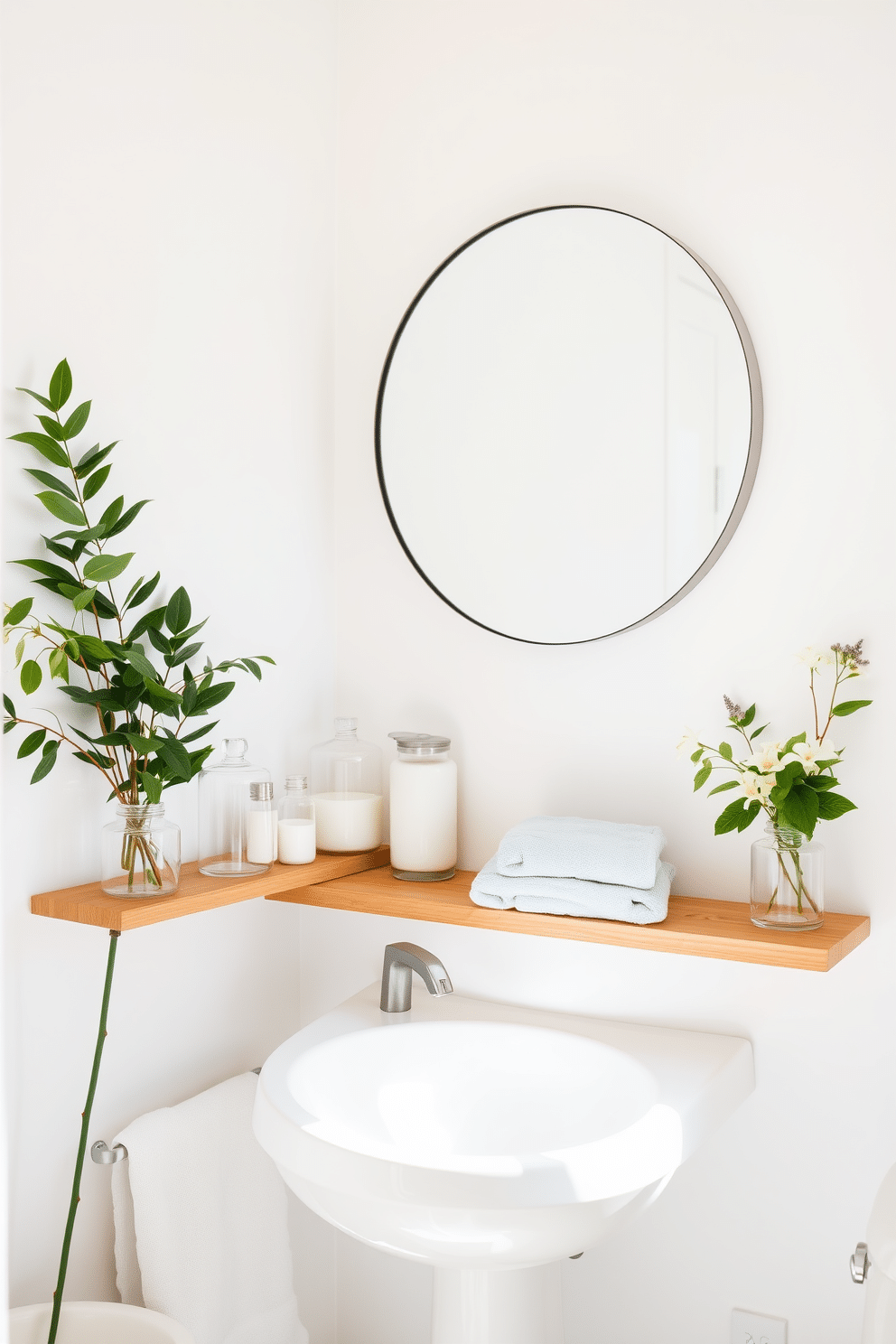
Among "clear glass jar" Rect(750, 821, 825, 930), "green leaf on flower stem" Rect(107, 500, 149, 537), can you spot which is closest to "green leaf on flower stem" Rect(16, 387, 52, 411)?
"green leaf on flower stem" Rect(107, 500, 149, 537)

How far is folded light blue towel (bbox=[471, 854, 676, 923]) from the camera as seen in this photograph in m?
1.41

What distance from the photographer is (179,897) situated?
1.35 meters

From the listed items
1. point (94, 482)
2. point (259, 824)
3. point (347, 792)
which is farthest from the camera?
point (347, 792)

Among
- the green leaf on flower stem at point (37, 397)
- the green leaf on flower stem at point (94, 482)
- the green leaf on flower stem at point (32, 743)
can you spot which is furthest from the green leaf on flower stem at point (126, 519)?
the green leaf on flower stem at point (32, 743)

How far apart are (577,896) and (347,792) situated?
46 centimetres

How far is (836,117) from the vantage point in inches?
56.7

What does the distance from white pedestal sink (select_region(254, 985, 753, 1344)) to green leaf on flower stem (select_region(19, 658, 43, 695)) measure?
21.3 inches

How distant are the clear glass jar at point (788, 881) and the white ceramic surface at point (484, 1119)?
0.68ft

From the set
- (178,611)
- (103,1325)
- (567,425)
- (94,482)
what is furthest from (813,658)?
(103,1325)

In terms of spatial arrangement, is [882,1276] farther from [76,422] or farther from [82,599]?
[76,422]

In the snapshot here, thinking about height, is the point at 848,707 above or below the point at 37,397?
below

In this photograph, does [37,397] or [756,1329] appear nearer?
[37,397]

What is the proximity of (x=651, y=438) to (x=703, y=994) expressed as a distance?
2.58 feet

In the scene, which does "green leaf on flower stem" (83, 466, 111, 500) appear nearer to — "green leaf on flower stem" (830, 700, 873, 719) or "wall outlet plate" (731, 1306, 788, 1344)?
"green leaf on flower stem" (830, 700, 873, 719)
